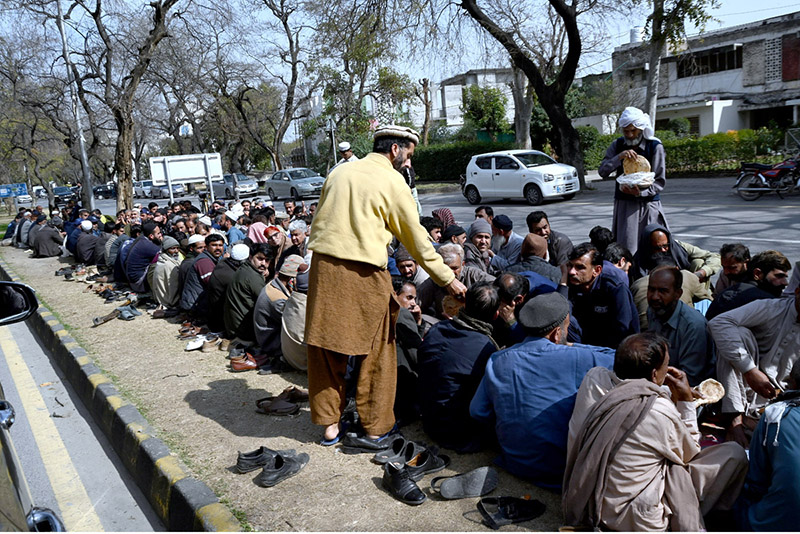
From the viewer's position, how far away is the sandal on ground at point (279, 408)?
4723 mm

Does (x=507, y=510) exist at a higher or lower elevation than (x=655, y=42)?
lower

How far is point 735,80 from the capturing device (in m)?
34.5

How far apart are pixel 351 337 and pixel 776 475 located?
87.5 inches

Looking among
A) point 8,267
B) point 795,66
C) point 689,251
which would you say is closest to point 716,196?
point 689,251

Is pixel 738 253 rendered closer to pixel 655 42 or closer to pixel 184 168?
pixel 655 42

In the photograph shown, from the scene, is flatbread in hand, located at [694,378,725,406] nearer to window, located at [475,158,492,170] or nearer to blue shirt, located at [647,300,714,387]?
blue shirt, located at [647,300,714,387]

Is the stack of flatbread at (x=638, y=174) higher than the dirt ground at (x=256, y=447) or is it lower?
higher

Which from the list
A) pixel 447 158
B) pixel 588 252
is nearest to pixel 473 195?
pixel 447 158

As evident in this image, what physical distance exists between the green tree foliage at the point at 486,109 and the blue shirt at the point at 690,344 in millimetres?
34196

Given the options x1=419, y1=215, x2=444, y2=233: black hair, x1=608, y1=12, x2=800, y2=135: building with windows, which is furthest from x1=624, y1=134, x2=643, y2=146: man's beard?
x1=608, y1=12, x2=800, y2=135: building with windows

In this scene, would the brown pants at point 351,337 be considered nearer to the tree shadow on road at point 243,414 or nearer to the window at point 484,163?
the tree shadow on road at point 243,414

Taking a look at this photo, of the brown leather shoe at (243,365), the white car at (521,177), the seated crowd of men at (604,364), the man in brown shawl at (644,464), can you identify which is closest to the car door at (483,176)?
the white car at (521,177)

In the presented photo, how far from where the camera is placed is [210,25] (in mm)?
19484

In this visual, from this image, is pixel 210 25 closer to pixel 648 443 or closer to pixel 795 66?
pixel 648 443
